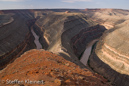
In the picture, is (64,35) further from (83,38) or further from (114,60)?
(114,60)

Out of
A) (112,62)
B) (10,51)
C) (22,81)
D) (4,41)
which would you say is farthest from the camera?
(4,41)

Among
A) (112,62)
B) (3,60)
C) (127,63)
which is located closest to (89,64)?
(112,62)

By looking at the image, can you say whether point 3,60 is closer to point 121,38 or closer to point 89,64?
point 89,64

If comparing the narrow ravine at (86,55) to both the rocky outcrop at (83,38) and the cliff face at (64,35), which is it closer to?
the rocky outcrop at (83,38)

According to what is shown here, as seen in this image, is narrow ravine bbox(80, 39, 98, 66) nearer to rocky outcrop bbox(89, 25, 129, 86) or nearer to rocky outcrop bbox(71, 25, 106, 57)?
rocky outcrop bbox(71, 25, 106, 57)

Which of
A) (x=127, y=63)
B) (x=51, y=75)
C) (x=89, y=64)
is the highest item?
(x=51, y=75)

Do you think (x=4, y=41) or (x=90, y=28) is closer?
(x=4, y=41)

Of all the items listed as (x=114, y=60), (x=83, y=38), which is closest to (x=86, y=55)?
(x=114, y=60)

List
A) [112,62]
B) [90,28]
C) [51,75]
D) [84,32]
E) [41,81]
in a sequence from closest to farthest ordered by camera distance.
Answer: [41,81], [51,75], [112,62], [84,32], [90,28]
